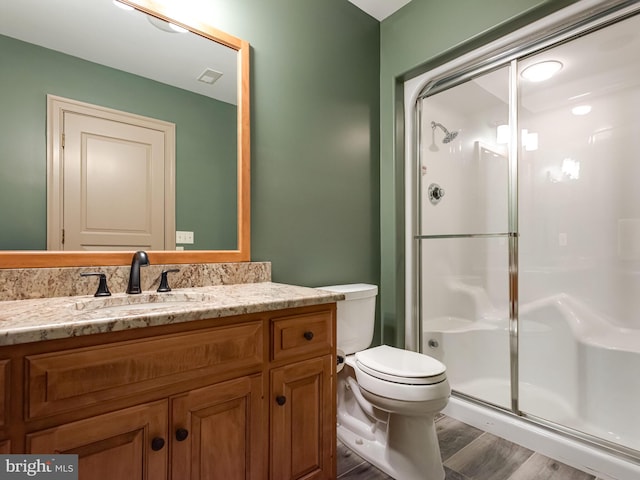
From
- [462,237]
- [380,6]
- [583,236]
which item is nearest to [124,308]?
[462,237]

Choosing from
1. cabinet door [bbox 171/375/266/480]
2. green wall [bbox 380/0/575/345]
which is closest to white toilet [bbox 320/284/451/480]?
green wall [bbox 380/0/575/345]

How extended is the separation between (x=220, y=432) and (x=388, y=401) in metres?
0.71

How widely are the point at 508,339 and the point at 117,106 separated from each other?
7.71 feet

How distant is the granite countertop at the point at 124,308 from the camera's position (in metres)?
0.71

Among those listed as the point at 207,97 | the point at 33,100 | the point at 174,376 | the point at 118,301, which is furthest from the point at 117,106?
the point at 174,376

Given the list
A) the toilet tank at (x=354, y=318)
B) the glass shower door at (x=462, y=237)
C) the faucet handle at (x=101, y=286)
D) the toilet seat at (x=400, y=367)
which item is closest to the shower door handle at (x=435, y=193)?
the glass shower door at (x=462, y=237)

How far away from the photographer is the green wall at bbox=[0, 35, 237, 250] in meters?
1.12

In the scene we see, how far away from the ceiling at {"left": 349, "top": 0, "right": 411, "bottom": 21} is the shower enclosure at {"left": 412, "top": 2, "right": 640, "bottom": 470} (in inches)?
21.2

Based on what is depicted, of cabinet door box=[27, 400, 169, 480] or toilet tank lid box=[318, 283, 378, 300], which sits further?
toilet tank lid box=[318, 283, 378, 300]

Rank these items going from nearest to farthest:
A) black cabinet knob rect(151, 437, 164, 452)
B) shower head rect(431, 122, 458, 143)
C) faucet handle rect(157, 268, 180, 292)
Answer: black cabinet knob rect(151, 437, 164, 452)
faucet handle rect(157, 268, 180, 292)
shower head rect(431, 122, 458, 143)

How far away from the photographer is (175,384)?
887 mm

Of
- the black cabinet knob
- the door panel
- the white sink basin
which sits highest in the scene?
the door panel

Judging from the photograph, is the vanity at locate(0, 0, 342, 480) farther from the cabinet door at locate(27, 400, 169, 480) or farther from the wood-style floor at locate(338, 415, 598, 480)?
the wood-style floor at locate(338, 415, 598, 480)

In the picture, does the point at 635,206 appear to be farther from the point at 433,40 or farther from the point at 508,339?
the point at 433,40
